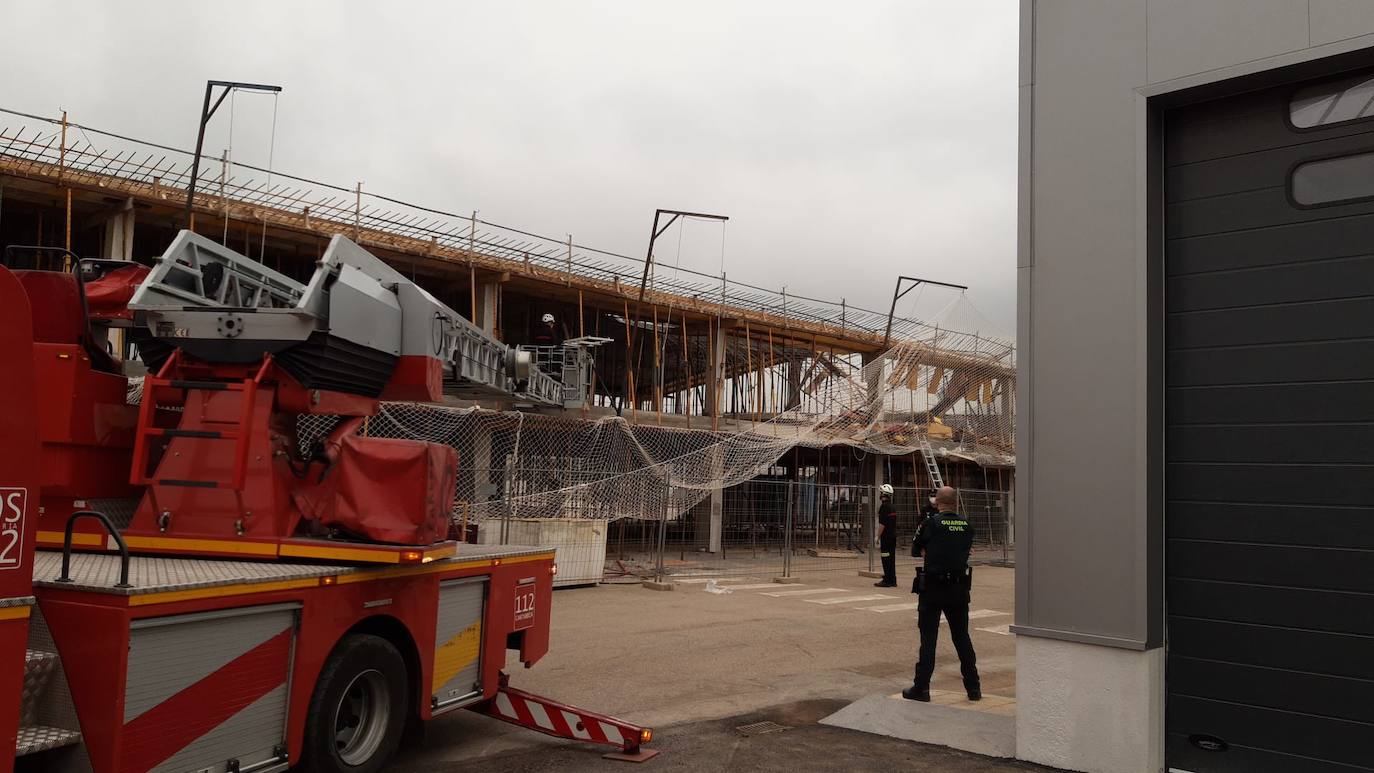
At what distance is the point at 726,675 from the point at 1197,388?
548 centimetres

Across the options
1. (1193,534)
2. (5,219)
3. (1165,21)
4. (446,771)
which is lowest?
(446,771)

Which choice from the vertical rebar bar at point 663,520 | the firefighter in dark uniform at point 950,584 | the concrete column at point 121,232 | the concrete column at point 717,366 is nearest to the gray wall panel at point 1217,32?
the firefighter in dark uniform at point 950,584

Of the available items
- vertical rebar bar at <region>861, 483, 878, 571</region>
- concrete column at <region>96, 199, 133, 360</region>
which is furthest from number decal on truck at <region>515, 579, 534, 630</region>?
concrete column at <region>96, 199, 133, 360</region>

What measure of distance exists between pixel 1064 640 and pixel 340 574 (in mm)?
4445

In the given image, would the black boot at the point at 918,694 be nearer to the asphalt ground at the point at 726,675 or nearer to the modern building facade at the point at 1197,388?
the asphalt ground at the point at 726,675

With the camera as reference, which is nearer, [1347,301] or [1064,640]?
[1347,301]

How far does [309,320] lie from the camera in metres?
5.86

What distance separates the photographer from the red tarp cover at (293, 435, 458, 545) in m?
5.84

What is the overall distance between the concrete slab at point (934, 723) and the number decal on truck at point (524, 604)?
7.98 ft

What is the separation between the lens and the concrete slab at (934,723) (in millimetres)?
7043

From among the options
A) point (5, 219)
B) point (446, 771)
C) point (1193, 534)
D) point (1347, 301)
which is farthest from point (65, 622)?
point (5, 219)

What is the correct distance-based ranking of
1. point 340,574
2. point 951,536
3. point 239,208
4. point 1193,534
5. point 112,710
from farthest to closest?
1. point 239,208
2. point 951,536
3. point 1193,534
4. point 340,574
5. point 112,710

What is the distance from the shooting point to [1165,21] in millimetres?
6359

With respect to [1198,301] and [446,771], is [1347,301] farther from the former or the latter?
[446,771]
